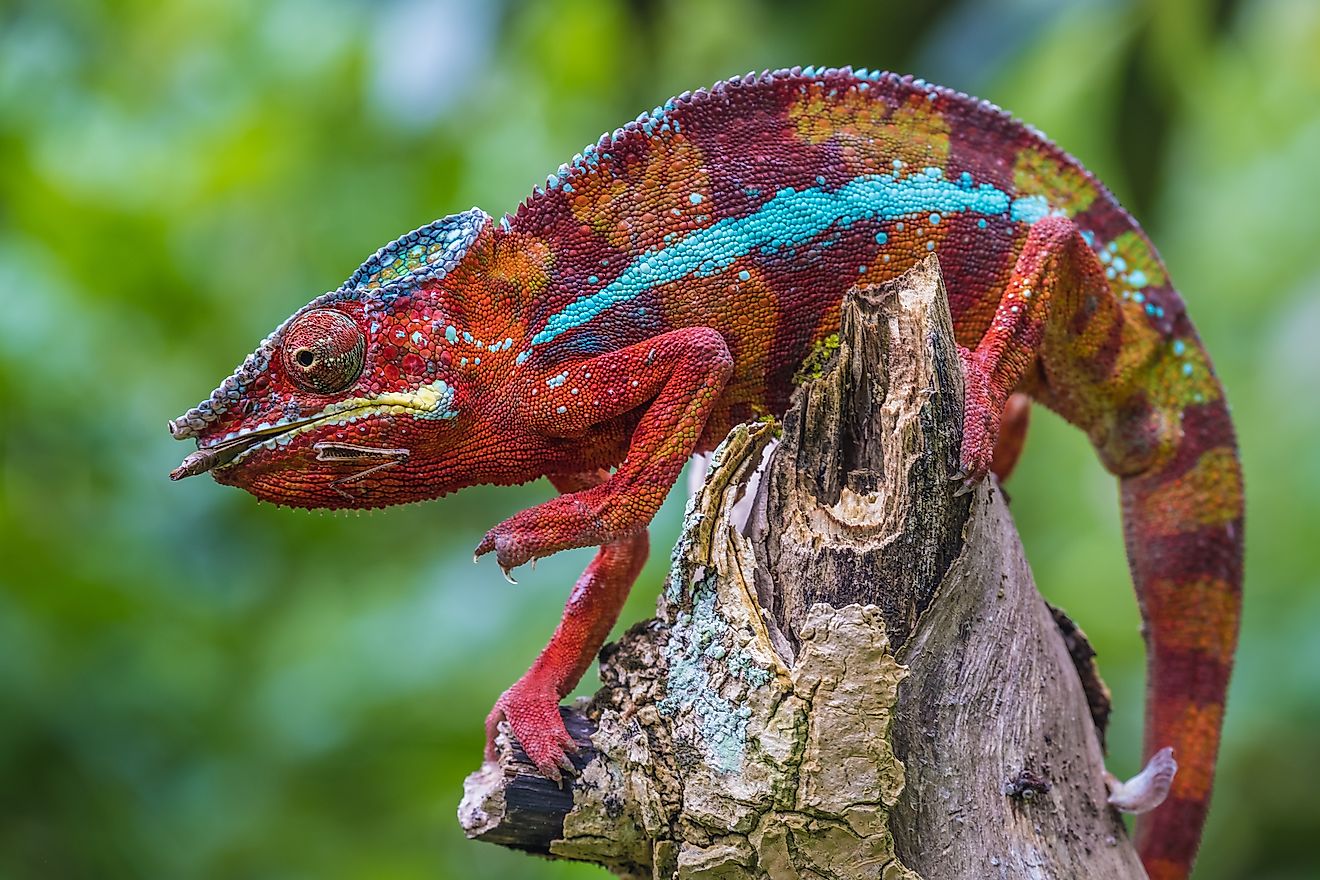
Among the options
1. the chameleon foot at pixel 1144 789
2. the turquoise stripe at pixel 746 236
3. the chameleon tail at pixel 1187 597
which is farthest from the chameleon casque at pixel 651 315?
the chameleon foot at pixel 1144 789

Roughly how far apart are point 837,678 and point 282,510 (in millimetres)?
2805

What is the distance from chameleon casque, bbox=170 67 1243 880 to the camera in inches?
78.8

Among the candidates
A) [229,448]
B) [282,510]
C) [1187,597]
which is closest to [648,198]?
[229,448]

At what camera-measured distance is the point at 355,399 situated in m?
2.01

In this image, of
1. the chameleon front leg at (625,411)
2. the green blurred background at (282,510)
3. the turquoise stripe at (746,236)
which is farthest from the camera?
the green blurred background at (282,510)

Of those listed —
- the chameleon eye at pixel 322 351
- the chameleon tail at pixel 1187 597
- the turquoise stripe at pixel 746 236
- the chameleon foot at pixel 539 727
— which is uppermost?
the turquoise stripe at pixel 746 236

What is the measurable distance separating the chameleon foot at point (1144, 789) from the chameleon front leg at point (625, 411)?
3.04 ft

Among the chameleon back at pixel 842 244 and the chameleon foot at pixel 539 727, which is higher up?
the chameleon back at pixel 842 244

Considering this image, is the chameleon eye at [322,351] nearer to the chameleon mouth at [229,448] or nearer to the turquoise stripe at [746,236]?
the chameleon mouth at [229,448]

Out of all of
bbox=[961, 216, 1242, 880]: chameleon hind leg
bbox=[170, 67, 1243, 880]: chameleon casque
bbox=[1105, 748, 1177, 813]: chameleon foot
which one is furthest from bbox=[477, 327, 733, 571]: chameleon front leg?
bbox=[1105, 748, 1177, 813]: chameleon foot

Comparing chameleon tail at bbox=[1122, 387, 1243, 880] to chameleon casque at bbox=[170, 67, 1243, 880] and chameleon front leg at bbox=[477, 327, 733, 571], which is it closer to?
chameleon casque at bbox=[170, 67, 1243, 880]

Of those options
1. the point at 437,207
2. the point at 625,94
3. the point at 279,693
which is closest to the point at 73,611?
the point at 279,693

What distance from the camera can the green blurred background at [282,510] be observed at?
3.79m

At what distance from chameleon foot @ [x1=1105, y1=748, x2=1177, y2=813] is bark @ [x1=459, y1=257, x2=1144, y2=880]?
6.7 inches
